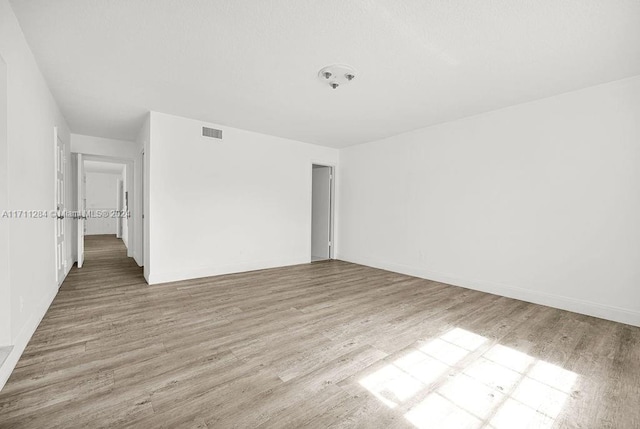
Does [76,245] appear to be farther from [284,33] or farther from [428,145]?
[428,145]

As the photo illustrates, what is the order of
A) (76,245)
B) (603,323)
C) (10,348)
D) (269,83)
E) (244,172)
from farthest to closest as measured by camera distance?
1. (76,245)
2. (244,172)
3. (269,83)
4. (603,323)
5. (10,348)

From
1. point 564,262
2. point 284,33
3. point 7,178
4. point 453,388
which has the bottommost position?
point 453,388

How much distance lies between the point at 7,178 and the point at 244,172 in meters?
3.33

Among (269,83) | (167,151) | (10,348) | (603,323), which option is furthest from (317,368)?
(167,151)

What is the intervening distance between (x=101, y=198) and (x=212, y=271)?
10526mm

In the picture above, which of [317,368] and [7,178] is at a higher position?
[7,178]

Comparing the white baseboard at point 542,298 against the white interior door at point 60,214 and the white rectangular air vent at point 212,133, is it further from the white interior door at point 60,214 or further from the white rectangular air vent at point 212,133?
the white interior door at point 60,214

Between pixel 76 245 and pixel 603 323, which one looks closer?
pixel 603 323

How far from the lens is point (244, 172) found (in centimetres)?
516

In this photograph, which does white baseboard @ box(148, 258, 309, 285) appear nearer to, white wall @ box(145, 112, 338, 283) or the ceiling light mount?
white wall @ box(145, 112, 338, 283)

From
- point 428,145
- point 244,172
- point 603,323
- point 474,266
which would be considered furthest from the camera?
point 244,172

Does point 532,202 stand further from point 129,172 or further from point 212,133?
point 129,172

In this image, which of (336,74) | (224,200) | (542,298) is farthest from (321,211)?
(542,298)

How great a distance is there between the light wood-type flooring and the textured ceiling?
8.52 ft
